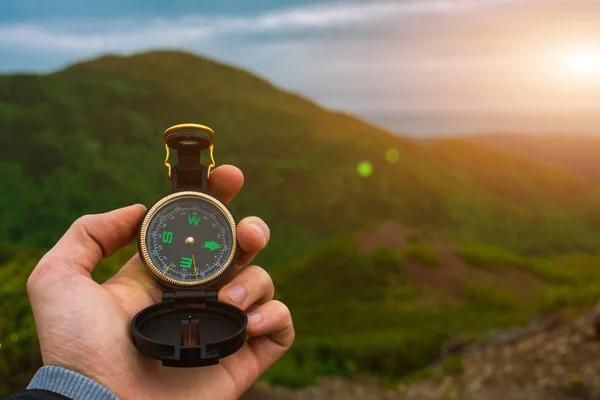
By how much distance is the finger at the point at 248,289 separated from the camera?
116 inches

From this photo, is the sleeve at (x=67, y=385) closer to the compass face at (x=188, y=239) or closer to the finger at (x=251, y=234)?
the compass face at (x=188, y=239)

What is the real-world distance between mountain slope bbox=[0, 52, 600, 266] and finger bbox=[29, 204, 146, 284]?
18516mm

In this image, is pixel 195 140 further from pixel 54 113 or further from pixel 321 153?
pixel 54 113

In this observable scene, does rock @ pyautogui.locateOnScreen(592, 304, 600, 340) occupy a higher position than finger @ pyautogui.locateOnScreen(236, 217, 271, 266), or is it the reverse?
finger @ pyautogui.locateOnScreen(236, 217, 271, 266)

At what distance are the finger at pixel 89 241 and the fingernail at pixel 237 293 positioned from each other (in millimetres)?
552

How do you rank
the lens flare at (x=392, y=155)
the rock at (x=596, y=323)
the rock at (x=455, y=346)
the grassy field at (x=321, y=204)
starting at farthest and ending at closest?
the lens flare at (x=392, y=155) → the grassy field at (x=321, y=204) → the rock at (x=455, y=346) → the rock at (x=596, y=323)

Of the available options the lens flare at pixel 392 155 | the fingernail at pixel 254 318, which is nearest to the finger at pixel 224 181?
the fingernail at pixel 254 318

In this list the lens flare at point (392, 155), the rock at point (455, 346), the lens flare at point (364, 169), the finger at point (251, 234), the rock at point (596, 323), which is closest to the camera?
the finger at point (251, 234)

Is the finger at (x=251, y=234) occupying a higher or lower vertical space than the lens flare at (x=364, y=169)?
higher

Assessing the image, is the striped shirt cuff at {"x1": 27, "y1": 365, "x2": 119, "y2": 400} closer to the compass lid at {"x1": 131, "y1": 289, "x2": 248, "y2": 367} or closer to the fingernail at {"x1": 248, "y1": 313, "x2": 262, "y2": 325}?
the compass lid at {"x1": 131, "y1": 289, "x2": 248, "y2": 367}

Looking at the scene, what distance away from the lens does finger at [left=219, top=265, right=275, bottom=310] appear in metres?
2.94

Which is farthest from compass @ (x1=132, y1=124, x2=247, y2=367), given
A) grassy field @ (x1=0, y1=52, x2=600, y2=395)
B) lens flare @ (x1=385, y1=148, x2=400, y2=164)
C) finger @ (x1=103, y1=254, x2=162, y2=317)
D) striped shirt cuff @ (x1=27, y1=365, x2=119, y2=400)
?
lens flare @ (x1=385, y1=148, x2=400, y2=164)

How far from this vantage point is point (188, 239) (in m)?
3.00

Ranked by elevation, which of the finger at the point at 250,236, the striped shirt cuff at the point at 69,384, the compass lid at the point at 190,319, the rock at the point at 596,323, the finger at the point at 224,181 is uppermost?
the finger at the point at 224,181
